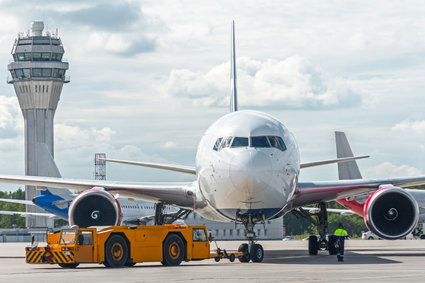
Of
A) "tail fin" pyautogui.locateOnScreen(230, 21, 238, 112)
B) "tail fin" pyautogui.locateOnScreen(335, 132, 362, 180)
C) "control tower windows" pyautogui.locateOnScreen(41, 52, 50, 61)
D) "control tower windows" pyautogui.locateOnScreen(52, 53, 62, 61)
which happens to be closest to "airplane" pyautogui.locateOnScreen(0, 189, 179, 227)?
"tail fin" pyautogui.locateOnScreen(335, 132, 362, 180)

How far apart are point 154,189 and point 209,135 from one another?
4.06m

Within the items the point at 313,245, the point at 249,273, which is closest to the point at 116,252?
the point at 249,273

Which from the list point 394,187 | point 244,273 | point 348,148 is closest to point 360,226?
point 348,148

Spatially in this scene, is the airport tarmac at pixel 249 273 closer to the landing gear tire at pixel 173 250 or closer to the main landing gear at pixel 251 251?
the main landing gear at pixel 251 251

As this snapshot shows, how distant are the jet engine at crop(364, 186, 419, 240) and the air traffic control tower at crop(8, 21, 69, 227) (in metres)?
126

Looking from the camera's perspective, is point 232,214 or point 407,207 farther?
point 407,207

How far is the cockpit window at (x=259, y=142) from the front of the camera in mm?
25844

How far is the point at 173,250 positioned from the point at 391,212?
802 centimetres

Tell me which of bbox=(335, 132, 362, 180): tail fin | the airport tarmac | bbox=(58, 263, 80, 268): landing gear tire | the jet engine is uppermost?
bbox=(335, 132, 362, 180): tail fin

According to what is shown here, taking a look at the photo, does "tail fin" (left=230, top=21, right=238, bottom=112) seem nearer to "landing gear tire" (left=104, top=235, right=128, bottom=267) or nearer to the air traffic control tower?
"landing gear tire" (left=104, top=235, right=128, bottom=267)

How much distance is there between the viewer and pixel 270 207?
26.7 meters

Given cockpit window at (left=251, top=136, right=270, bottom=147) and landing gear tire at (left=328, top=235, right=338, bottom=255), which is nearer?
cockpit window at (left=251, top=136, right=270, bottom=147)

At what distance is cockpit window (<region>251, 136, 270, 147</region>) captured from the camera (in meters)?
25.8

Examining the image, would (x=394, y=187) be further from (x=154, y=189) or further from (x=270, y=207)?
(x=154, y=189)
